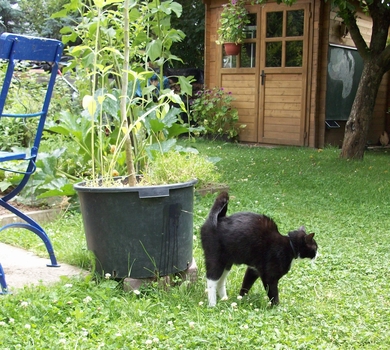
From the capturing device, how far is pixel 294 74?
10.9 meters

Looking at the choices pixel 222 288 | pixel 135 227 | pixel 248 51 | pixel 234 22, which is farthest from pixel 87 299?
pixel 248 51

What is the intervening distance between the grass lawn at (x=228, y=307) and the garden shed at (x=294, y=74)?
6020 millimetres

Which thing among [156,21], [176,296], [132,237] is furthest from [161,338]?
[156,21]

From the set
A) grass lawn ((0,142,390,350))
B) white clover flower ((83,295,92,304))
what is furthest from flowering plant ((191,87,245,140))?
white clover flower ((83,295,92,304))

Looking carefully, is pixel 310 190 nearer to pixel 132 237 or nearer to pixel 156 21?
pixel 156 21

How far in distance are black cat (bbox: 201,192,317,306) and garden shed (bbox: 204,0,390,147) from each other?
26.2ft

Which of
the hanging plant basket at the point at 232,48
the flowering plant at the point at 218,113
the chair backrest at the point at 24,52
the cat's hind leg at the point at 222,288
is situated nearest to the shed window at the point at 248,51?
the hanging plant basket at the point at 232,48

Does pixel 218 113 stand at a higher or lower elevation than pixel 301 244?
higher

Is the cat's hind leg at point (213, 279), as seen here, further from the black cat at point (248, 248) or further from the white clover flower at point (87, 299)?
the white clover flower at point (87, 299)

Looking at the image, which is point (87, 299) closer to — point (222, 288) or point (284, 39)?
point (222, 288)

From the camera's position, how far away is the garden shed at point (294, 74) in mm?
10609

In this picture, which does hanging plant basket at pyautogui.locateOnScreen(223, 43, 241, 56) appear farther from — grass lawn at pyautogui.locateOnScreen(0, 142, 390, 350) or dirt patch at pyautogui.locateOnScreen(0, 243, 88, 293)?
dirt patch at pyautogui.locateOnScreen(0, 243, 88, 293)

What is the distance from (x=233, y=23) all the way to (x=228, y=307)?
8958 mm

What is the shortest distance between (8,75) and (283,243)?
160 centimetres
